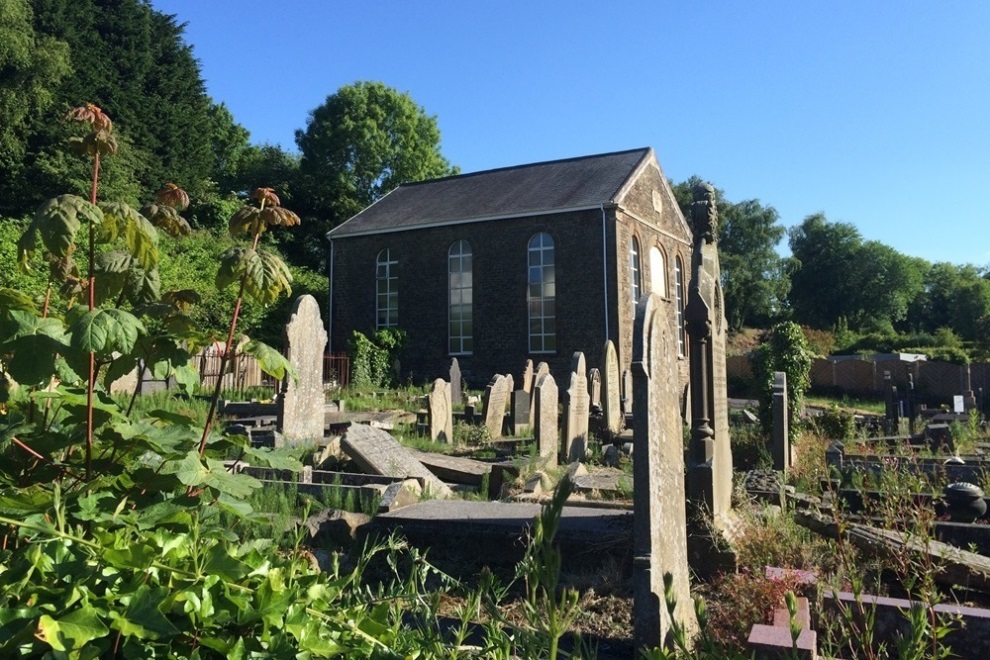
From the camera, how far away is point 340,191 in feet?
136

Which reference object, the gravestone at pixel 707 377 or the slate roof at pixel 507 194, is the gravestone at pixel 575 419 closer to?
the gravestone at pixel 707 377

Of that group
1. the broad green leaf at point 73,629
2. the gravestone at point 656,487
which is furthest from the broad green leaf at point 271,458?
the gravestone at point 656,487

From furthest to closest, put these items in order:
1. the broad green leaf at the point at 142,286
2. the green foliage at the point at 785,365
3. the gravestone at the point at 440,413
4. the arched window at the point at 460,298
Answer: the arched window at the point at 460,298
the gravestone at the point at 440,413
the green foliage at the point at 785,365
the broad green leaf at the point at 142,286

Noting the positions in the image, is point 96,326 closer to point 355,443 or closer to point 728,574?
point 728,574

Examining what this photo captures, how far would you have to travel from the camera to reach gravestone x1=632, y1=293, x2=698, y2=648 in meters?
3.96

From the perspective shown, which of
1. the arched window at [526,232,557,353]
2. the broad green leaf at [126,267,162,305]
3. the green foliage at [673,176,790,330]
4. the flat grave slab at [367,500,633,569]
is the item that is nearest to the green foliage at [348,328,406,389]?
the arched window at [526,232,557,353]

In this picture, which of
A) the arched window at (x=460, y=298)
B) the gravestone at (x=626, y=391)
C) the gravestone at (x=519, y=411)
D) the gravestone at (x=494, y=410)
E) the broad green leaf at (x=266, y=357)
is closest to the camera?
the broad green leaf at (x=266, y=357)

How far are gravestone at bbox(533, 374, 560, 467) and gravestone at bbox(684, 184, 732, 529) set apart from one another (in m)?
4.29

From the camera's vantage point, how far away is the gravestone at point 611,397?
14141 millimetres

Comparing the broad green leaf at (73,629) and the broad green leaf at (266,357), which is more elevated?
the broad green leaf at (266,357)

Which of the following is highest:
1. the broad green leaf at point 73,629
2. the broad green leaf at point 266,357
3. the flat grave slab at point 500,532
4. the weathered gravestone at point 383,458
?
the broad green leaf at point 266,357

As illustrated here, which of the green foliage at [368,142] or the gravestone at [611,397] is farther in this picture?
the green foliage at [368,142]

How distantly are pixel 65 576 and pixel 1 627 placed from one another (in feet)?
0.56

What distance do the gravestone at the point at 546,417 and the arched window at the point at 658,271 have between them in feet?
52.3
